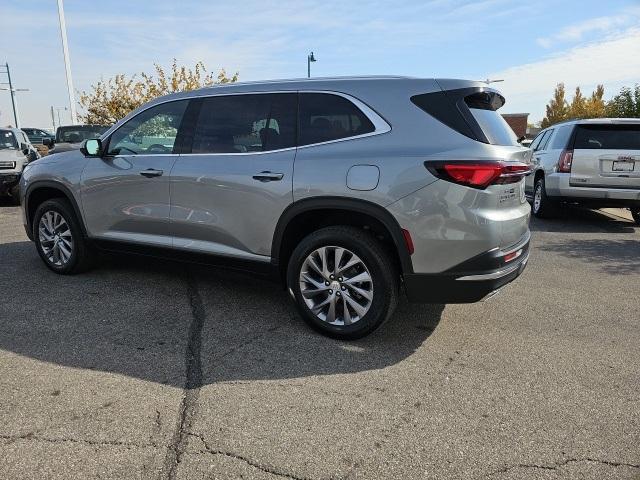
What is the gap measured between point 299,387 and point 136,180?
2506 mm

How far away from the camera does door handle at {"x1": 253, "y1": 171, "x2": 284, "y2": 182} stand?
3.77 meters

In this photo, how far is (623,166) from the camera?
26.5 feet

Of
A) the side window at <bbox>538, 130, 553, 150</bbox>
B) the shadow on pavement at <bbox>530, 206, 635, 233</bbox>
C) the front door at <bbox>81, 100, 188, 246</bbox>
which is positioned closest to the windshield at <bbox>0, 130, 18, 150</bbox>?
the front door at <bbox>81, 100, 188, 246</bbox>

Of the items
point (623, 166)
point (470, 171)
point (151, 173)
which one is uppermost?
point (470, 171)

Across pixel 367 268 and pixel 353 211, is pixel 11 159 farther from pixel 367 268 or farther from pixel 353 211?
pixel 367 268

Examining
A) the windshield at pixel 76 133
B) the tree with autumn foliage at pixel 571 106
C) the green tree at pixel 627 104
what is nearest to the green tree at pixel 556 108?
the tree with autumn foliage at pixel 571 106

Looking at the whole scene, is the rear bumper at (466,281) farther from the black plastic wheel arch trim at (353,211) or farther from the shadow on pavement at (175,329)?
the shadow on pavement at (175,329)

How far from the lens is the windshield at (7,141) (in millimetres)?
11003

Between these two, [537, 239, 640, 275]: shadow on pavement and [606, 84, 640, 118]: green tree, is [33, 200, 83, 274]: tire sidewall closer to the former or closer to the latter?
[537, 239, 640, 275]: shadow on pavement

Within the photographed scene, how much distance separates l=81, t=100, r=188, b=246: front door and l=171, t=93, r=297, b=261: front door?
7.2 inches

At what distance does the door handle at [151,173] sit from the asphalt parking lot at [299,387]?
1.07 metres

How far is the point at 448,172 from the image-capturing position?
3.21 metres

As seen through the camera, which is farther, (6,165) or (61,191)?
(6,165)

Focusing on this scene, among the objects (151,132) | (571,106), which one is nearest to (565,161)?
(151,132)
